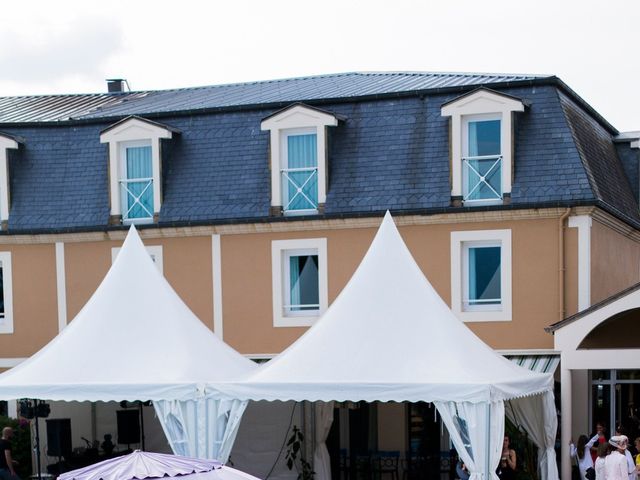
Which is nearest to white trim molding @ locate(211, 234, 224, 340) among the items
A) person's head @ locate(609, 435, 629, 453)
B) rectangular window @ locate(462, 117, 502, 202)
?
rectangular window @ locate(462, 117, 502, 202)

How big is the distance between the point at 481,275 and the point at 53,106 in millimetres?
10890

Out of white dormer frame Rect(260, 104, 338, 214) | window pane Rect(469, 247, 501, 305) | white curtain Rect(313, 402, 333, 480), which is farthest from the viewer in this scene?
white dormer frame Rect(260, 104, 338, 214)

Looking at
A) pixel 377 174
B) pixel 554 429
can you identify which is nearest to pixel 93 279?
pixel 377 174

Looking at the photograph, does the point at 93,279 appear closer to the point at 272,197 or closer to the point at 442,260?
the point at 272,197

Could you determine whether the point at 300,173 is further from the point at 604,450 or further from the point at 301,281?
the point at 604,450

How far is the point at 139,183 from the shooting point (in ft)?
74.6

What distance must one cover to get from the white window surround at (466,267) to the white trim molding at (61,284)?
23.7 ft

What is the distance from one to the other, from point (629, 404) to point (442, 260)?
178 inches

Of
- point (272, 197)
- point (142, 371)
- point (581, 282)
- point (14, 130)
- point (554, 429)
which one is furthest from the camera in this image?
point (14, 130)

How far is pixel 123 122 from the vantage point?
74.0 feet

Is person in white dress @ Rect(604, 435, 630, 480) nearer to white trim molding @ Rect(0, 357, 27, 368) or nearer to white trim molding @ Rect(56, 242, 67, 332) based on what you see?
white trim molding @ Rect(56, 242, 67, 332)

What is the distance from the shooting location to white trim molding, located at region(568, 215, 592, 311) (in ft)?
65.3

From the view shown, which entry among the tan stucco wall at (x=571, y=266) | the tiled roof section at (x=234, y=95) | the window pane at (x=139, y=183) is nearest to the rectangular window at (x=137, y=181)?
the window pane at (x=139, y=183)

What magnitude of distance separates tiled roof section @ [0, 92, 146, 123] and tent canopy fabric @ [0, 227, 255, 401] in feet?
22.9
